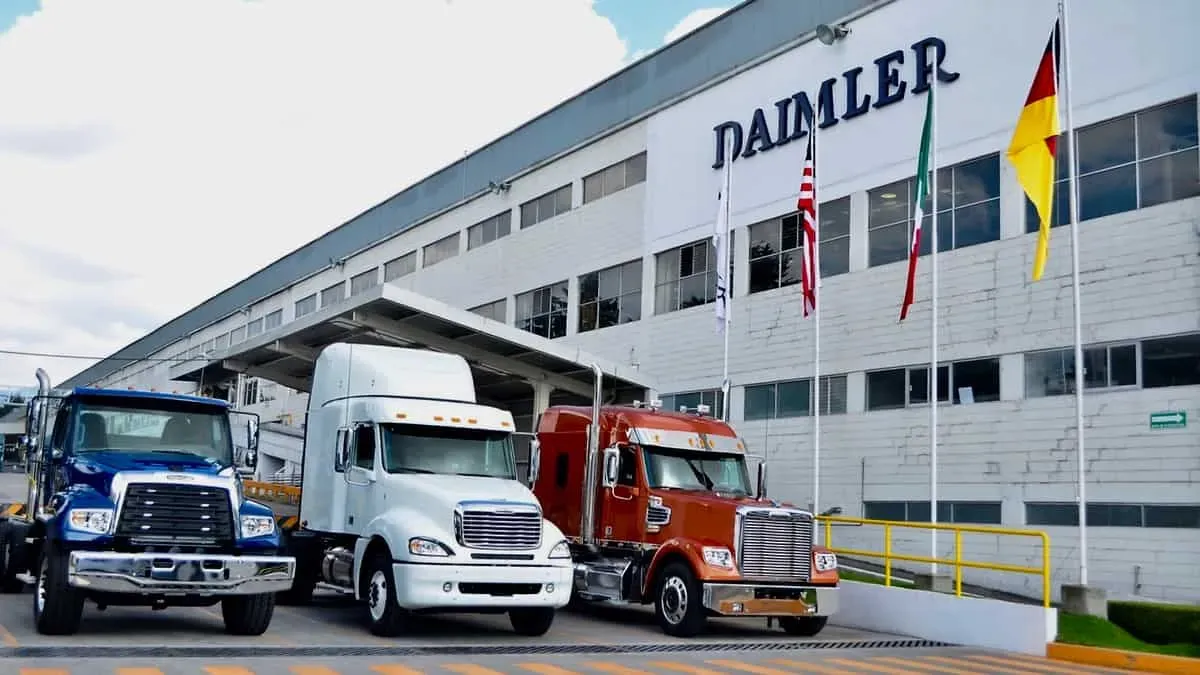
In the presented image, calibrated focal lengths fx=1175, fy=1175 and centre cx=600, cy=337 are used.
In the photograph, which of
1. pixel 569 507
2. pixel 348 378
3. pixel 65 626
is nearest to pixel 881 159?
pixel 569 507

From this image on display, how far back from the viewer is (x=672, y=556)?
15984 millimetres

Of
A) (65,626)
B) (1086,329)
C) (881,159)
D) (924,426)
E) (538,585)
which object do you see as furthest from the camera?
(881,159)

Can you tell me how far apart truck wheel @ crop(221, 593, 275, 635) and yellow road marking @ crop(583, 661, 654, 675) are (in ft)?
11.9

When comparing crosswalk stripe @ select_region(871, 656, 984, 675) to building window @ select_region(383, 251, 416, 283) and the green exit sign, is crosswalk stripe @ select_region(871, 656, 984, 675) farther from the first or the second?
building window @ select_region(383, 251, 416, 283)

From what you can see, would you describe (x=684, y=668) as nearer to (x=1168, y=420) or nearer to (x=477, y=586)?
(x=477, y=586)

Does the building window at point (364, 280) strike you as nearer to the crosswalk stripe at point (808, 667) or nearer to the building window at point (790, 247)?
the building window at point (790, 247)

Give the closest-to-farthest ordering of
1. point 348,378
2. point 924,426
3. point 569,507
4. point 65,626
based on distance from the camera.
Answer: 1. point 65,626
2. point 348,378
3. point 569,507
4. point 924,426

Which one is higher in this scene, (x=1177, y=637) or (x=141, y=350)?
(x=141, y=350)

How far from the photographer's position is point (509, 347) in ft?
85.7

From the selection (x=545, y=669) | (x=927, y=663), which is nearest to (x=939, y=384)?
(x=927, y=663)

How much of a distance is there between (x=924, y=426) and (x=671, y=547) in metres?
9.07

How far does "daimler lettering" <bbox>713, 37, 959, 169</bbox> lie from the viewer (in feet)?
78.5

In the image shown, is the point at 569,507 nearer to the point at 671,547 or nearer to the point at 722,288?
the point at 671,547

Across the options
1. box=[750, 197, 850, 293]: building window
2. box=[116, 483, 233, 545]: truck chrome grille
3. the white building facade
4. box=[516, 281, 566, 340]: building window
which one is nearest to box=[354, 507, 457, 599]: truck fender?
box=[116, 483, 233, 545]: truck chrome grille
